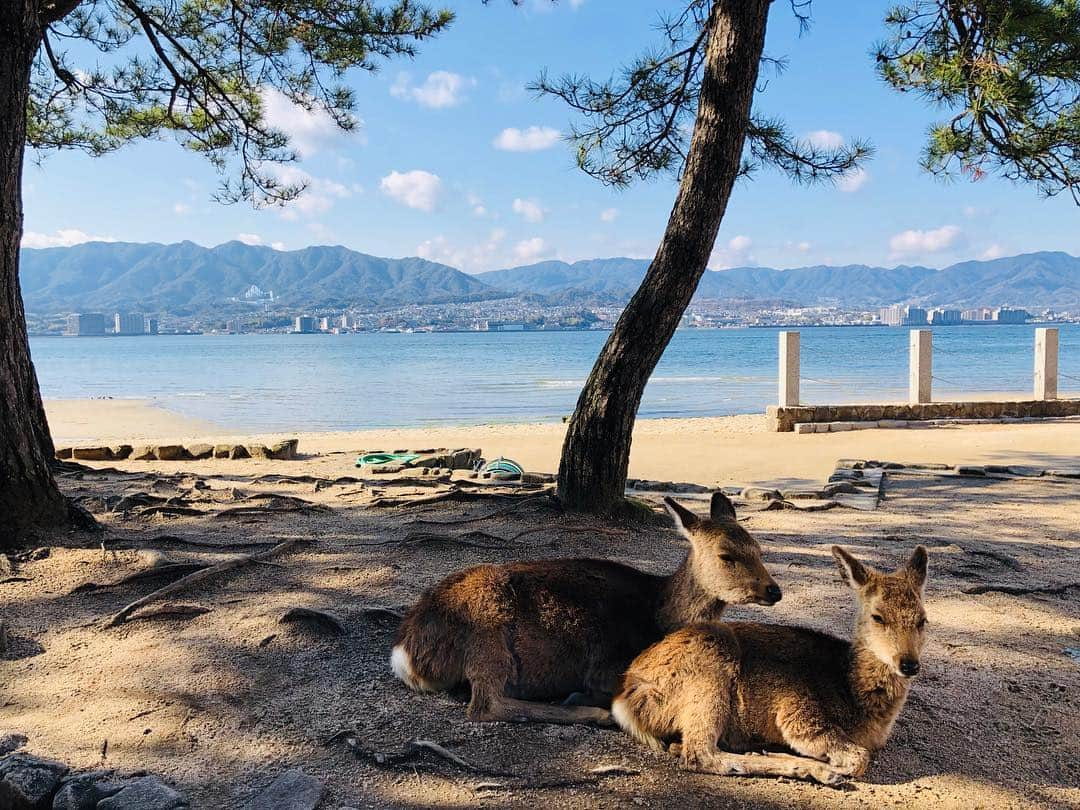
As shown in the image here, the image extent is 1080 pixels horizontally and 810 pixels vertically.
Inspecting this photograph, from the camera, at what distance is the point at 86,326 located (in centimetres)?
14500

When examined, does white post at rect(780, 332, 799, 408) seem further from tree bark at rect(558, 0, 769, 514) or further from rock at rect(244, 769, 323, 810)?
rock at rect(244, 769, 323, 810)

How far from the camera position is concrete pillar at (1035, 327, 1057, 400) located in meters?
17.6

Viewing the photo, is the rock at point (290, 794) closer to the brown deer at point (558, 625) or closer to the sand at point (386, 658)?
the sand at point (386, 658)

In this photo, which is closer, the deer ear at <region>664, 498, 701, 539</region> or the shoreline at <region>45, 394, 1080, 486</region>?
the deer ear at <region>664, 498, 701, 539</region>

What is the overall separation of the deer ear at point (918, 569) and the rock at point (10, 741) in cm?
318

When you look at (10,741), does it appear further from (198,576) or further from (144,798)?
(198,576)

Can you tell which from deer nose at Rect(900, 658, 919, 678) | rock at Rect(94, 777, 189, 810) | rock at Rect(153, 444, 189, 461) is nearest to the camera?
rock at Rect(94, 777, 189, 810)

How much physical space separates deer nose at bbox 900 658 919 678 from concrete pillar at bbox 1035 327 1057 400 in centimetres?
1739

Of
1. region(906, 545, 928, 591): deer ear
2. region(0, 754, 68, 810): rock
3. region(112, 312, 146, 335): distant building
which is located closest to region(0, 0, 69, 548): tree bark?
region(0, 754, 68, 810): rock

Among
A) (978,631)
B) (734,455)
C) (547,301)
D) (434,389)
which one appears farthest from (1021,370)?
(547,301)

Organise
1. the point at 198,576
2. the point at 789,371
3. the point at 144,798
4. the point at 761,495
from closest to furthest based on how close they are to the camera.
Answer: the point at 144,798 < the point at 198,576 < the point at 761,495 < the point at 789,371

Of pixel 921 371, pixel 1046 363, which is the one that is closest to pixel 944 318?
pixel 1046 363

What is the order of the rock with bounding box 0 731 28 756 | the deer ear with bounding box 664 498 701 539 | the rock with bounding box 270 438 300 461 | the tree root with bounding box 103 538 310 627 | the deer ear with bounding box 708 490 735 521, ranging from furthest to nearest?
the rock with bounding box 270 438 300 461, the tree root with bounding box 103 538 310 627, the deer ear with bounding box 708 490 735 521, the deer ear with bounding box 664 498 701 539, the rock with bounding box 0 731 28 756

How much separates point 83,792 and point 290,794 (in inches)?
24.3
